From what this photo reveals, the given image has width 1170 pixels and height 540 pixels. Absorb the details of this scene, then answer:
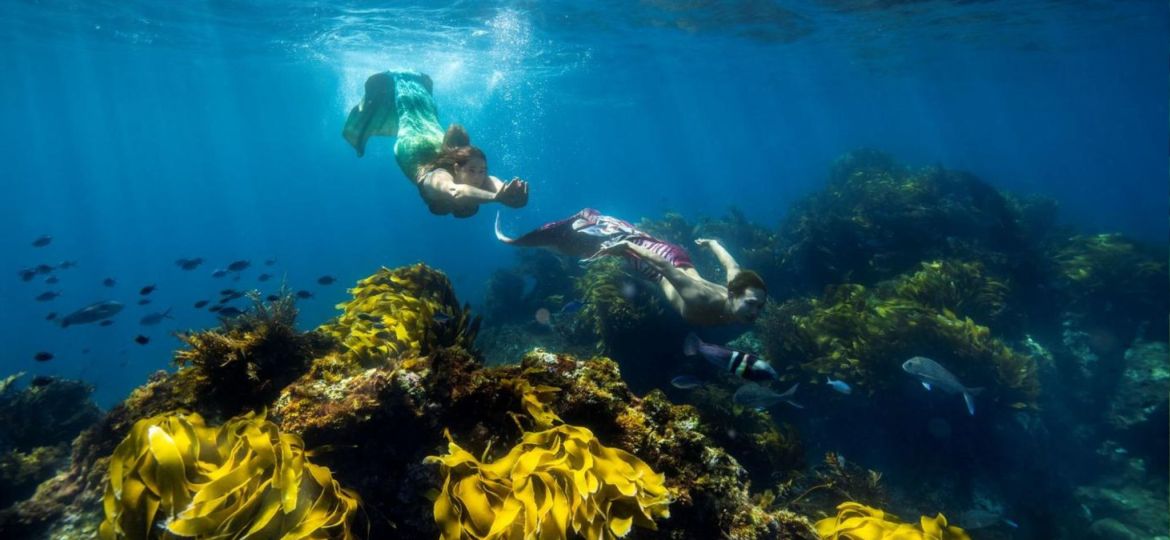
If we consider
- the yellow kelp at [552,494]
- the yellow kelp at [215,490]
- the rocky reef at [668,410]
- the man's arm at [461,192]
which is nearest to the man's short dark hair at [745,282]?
the rocky reef at [668,410]

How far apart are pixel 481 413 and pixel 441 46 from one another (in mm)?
30884

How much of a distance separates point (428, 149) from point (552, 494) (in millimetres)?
6221

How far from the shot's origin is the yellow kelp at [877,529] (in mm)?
2789

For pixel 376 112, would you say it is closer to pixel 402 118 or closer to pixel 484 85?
pixel 402 118

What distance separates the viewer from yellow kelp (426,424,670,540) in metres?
2.08

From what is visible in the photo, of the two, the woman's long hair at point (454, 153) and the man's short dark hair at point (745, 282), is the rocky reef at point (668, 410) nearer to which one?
the man's short dark hair at point (745, 282)

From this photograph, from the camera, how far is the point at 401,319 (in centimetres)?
427

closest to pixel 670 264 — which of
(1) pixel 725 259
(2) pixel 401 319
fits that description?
(1) pixel 725 259

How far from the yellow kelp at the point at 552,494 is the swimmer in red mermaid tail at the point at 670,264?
2408 mm

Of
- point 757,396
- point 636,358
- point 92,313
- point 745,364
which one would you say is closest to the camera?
point 745,364

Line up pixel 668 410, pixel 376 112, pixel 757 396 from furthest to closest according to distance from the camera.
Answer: pixel 376 112 → pixel 757 396 → pixel 668 410

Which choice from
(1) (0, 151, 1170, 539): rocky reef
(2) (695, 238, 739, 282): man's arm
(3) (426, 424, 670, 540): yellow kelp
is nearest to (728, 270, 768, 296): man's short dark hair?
(2) (695, 238, 739, 282): man's arm

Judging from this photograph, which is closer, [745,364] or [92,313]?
[745,364]

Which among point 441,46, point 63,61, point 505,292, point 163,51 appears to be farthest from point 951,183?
point 63,61
